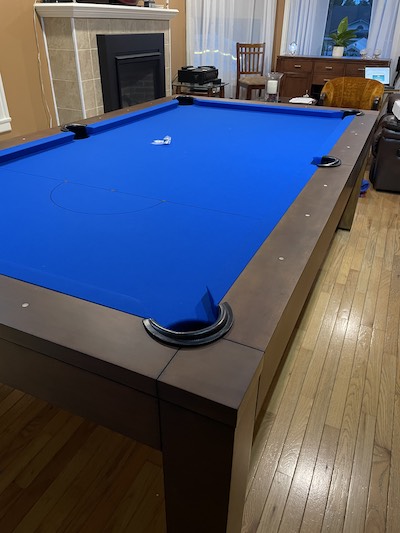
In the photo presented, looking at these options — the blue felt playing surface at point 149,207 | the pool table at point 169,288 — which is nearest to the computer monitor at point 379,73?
the blue felt playing surface at point 149,207

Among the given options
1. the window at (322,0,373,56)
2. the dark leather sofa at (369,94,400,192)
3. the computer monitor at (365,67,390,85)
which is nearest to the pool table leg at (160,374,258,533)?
the dark leather sofa at (369,94,400,192)

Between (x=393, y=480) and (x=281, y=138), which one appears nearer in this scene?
(x=393, y=480)

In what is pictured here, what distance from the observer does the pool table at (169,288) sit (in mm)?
680

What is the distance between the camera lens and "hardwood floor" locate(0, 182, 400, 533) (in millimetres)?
1231

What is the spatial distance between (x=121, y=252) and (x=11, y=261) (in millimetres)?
259

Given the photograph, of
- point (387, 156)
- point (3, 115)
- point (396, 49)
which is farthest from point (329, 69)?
point (3, 115)

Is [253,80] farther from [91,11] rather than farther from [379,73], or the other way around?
[91,11]

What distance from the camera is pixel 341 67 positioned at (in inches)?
206

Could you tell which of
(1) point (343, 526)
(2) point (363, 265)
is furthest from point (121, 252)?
(2) point (363, 265)

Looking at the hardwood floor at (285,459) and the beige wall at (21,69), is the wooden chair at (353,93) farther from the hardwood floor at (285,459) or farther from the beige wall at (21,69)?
the hardwood floor at (285,459)

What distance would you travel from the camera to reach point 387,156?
3.40 metres

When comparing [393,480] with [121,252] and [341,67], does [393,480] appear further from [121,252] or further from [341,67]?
[341,67]

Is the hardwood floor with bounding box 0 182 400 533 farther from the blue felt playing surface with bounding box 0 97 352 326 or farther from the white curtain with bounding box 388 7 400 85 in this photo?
the white curtain with bounding box 388 7 400 85

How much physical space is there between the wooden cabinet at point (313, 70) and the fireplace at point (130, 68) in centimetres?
177
